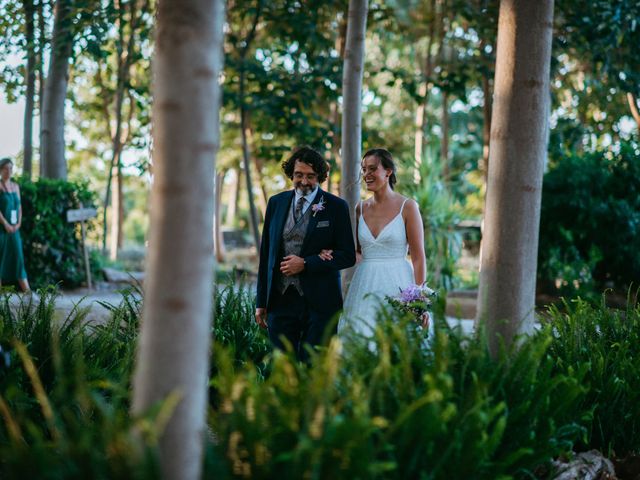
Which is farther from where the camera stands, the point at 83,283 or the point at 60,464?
the point at 83,283

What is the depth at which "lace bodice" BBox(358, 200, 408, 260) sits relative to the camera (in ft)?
18.1

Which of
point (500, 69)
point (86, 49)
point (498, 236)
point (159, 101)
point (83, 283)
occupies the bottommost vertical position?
point (83, 283)

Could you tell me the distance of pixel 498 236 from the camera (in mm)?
4355

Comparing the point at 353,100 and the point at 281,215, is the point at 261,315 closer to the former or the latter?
the point at 281,215

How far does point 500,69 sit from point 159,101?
8.49 ft

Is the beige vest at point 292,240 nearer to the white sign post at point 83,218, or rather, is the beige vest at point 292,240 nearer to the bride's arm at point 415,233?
the bride's arm at point 415,233

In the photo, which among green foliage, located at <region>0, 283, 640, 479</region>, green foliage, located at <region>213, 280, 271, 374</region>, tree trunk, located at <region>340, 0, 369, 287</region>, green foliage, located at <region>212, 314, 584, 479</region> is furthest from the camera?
tree trunk, located at <region>340, 0, 369, 287</region>

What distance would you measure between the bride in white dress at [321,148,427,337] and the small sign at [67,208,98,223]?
8.40m

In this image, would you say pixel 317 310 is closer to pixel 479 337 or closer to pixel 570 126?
pixel 479 337

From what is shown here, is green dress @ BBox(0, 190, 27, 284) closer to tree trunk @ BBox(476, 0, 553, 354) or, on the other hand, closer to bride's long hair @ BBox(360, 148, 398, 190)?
bride's long hair @ BBox(360, 148, 398, 190)

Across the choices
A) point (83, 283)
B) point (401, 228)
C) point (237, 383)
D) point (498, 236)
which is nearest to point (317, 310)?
point (401, 228)

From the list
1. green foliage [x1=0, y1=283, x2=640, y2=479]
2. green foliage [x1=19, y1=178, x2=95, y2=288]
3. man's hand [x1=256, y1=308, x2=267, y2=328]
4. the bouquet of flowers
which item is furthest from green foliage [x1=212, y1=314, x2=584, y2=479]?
green foliage [x1=19, y1=178, x2=95, y2=288]

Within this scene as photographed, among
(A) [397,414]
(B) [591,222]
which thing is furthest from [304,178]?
(B) [591,222]

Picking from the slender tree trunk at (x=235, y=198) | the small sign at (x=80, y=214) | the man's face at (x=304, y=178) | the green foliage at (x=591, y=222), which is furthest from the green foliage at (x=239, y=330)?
the slender tree trunk at (x=235, y=198)
